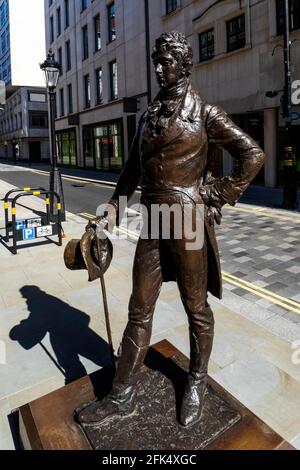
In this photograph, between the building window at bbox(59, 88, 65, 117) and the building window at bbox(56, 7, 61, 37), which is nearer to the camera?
the building window at bbox(56, 7, 61, 37)

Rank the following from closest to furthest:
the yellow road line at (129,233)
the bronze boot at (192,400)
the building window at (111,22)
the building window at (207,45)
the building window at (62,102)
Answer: the bronze boot at (192,400), the yellow road line at (129,233), the building window at (207,45), the building window at (111,22), the building window at (62,102)

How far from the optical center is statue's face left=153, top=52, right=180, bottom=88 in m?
2.46

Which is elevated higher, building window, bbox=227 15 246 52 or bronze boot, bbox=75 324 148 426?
building window, bbox=227 15 246 52

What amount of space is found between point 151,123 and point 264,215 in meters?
9.55

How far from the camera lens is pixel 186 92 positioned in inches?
102

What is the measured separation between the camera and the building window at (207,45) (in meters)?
18.7

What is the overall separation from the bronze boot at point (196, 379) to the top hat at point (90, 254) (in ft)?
2.79

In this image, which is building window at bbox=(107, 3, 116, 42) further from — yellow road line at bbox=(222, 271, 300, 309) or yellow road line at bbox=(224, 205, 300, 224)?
yellow road line at bbox=(222, 271, 300, 309)

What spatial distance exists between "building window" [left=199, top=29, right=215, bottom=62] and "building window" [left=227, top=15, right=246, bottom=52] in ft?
3.15

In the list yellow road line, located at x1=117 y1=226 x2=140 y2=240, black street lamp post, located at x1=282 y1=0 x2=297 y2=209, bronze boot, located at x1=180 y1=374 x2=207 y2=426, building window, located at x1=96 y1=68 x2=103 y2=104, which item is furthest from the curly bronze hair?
building window, located at x1=96 y1=68 x2=103 y2=104

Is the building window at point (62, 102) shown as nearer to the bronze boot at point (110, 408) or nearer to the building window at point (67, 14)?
the building window at point (67, 14)

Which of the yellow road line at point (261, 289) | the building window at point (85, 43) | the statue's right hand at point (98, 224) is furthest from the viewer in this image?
the building window at point (85, 43)

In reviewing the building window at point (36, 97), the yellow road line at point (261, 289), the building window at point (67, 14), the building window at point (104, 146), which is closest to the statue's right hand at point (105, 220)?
the yellow road line at point (261, 289)
